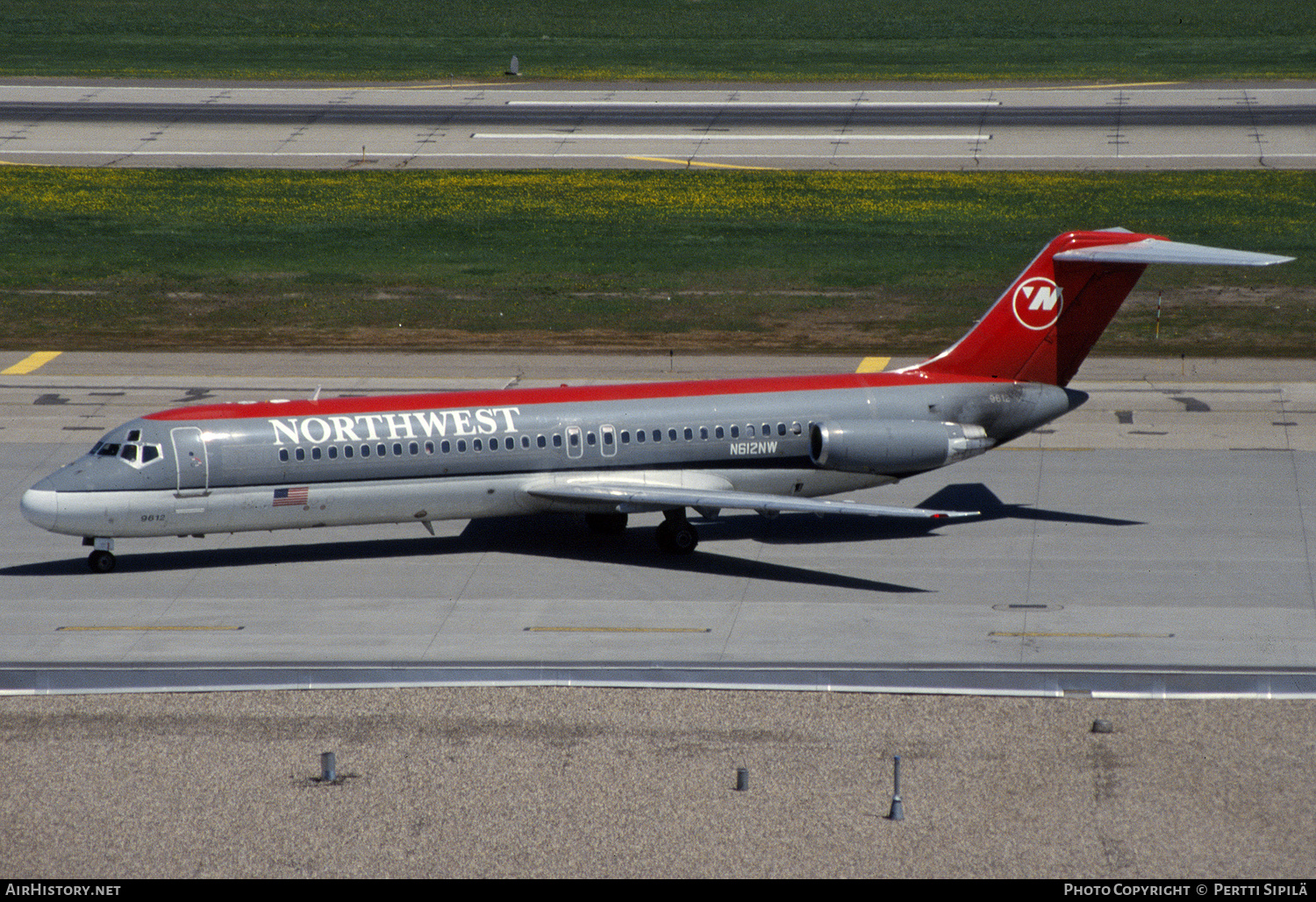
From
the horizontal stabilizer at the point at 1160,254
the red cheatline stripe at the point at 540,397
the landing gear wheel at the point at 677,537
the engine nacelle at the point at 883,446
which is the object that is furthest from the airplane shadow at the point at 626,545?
the horizontal stabilizer at the point at 1160,254

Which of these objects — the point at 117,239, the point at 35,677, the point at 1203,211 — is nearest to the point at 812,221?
the point at 1203,211

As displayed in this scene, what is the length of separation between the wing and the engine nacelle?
43.9 inches

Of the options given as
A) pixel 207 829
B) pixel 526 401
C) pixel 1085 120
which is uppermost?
pixel 1085 120

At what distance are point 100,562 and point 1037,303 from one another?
65.0ft

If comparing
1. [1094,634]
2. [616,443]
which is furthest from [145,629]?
[1094,634]

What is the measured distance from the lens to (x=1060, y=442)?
131ft

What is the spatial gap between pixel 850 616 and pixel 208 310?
3277 cm

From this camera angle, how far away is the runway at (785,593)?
2544 centimetres

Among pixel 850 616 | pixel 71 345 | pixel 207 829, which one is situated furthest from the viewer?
pixel 71 345

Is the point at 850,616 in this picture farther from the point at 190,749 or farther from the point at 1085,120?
the point at 1085,120

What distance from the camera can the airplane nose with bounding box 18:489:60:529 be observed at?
29.8 m

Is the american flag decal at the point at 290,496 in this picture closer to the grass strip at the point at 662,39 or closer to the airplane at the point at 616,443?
the airplane at the point at 616,443

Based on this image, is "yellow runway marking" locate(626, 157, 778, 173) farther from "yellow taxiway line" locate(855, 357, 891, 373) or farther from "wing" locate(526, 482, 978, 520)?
"wing" locate(526, 482, 978, 520)

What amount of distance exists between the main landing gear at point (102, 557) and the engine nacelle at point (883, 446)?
551 inches
